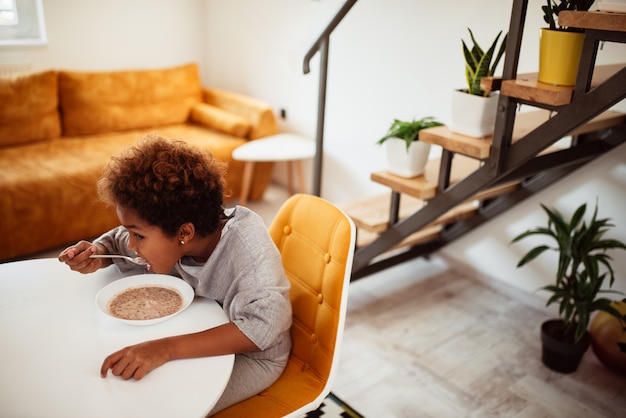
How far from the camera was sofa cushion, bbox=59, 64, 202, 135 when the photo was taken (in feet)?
11.6

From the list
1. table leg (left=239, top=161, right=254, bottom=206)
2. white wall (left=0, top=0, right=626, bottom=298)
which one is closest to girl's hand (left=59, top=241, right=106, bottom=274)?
white wall (left=0, top=0, right=626, bottom=298)

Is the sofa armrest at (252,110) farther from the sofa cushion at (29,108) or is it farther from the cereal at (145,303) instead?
the cereal at (145,303)

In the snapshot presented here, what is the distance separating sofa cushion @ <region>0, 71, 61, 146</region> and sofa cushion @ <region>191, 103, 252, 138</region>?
918mm

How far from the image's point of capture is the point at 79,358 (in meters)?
1.08

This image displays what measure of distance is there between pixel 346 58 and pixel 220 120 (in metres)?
0.98

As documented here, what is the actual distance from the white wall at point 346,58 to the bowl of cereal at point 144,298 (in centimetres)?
191

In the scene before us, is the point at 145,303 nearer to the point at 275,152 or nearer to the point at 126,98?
the point at 275,152

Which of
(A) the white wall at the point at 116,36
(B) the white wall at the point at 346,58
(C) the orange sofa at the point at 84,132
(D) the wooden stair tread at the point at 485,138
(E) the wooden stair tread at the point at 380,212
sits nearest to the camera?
(D) the wooden stair tread at the point at 485,138

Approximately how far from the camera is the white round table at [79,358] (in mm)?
970

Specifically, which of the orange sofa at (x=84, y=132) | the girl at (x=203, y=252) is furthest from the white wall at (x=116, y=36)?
the girl at (x=203, y=252)

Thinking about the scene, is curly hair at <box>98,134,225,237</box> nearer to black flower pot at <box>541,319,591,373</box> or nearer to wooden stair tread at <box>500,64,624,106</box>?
wooden stair tread at <box>500,64,624,106</box>

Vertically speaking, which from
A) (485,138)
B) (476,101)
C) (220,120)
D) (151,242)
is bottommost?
(220,120)

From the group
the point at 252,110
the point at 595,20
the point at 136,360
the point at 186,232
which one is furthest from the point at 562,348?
the point at 252,110

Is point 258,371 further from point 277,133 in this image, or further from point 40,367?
point 277,133
